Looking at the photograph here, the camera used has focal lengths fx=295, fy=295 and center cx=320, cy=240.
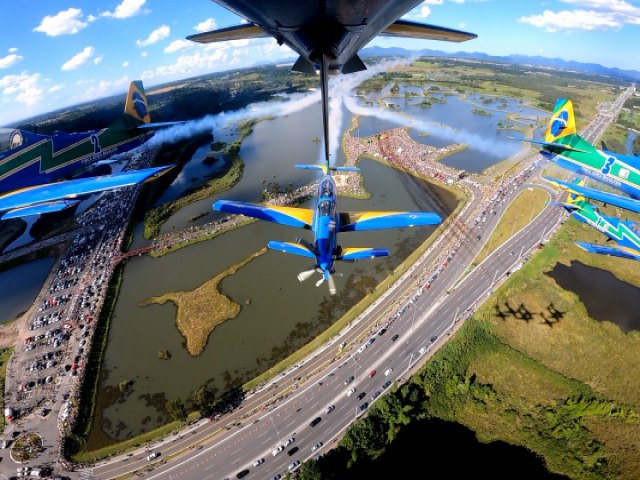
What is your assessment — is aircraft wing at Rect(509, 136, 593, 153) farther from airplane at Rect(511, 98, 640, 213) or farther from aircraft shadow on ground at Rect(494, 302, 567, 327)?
aircraft shadow on ground at Rect(494, 302, 567, 327)

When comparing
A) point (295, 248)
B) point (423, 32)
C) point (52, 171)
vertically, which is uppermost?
point (423, 32)

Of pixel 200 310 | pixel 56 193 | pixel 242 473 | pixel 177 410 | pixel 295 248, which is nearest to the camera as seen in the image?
pixel 295 248

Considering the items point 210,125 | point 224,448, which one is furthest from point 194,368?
point 210,125

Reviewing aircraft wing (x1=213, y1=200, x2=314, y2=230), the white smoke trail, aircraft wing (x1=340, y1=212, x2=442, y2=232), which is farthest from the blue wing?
the white smoke trail

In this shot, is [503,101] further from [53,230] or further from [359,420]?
[53,230]

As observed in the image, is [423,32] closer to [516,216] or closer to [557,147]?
[557,147]

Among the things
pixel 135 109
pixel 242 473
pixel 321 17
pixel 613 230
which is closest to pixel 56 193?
pixel 135 109
